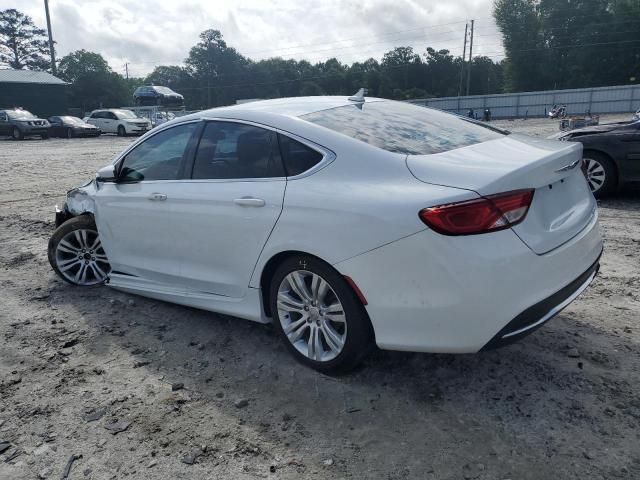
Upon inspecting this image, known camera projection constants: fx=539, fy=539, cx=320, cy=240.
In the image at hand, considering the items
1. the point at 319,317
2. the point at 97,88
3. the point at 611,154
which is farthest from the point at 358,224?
the point at 97,88

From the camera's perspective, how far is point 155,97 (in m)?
41.8

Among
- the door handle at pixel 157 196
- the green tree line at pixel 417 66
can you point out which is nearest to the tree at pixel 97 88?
the green tree line at pixel 417 66

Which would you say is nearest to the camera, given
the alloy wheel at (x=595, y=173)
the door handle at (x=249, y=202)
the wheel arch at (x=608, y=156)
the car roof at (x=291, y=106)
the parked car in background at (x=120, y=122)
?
the door handle at (x=249, y=202)

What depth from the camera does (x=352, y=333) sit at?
302 cm

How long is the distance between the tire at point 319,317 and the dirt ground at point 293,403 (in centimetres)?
16

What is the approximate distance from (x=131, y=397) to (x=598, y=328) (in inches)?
123

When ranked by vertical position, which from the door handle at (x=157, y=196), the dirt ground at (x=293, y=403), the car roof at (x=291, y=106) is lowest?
the dirt ground at (x=293, y=403)

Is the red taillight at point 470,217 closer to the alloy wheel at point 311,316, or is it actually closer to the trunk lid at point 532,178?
the trunk lid at point 532,178

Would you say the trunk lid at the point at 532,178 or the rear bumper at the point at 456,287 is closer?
the rear bumper at the point at 456,287

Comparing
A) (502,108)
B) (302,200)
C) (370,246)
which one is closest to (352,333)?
(370,246)

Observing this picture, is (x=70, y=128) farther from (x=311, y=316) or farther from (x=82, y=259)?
(x=311, y=316)

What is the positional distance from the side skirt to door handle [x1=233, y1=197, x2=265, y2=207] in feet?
1.80

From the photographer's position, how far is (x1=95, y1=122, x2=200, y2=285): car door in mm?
4023

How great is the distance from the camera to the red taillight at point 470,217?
102 inches
